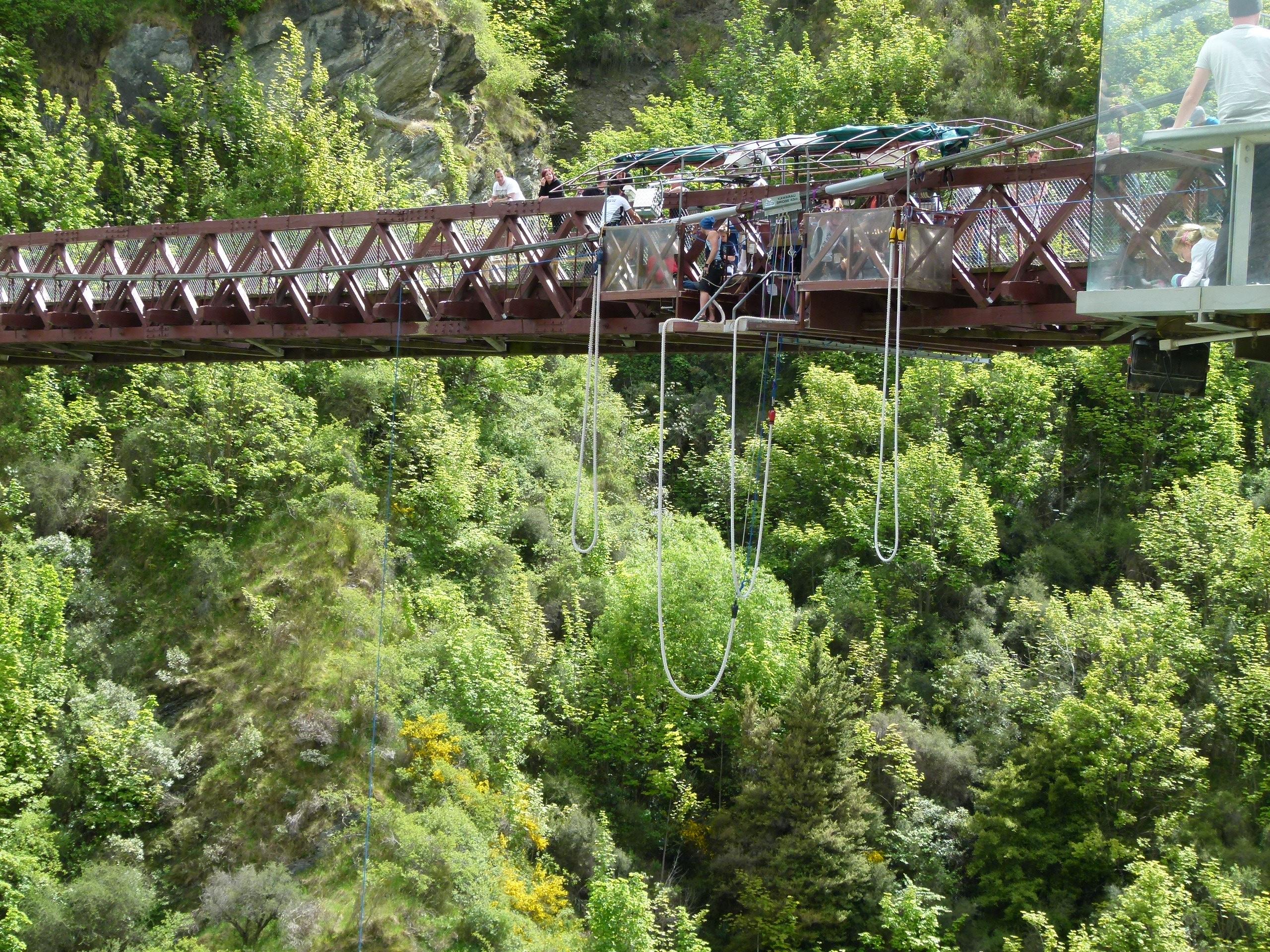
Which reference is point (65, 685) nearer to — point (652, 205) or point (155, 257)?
point (155, 257)

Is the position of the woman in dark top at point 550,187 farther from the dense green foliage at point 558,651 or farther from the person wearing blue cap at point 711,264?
the dense green foliage at point 558,651

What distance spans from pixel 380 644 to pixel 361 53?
688 inches

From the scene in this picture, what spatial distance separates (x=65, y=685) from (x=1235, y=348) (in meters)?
20.3

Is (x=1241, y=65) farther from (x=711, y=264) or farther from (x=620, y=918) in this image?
(x=620, y=918)

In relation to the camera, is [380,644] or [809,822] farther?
[380,644]

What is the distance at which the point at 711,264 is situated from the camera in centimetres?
1634

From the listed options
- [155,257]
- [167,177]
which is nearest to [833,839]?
[155,257]

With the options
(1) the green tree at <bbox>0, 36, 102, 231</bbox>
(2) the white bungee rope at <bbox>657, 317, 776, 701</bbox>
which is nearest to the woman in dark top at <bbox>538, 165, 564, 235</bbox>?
(2) the white bungee rope at <bbox>657, 317, 776, 701</bbox>

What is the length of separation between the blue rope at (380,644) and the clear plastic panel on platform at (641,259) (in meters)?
3.87

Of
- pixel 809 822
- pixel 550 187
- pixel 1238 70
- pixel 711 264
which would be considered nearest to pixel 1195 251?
pixel 1238 70

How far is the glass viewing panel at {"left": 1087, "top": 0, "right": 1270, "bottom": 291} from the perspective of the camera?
10.4 meters

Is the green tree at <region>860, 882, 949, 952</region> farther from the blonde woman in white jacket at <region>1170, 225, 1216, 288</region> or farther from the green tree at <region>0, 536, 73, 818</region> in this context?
the blonde woman in white jacket at <region>1170, 225, 1216, 288</region>

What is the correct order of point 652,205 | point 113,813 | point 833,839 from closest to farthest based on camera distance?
point 652,205 → point 113,813 → point 833,839

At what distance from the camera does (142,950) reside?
23516 millimetres
